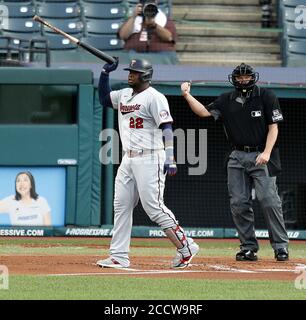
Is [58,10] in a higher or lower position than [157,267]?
higher

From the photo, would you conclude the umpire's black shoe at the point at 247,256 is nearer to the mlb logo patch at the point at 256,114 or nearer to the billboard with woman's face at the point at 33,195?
the mlb logo patch at the point at 256,114

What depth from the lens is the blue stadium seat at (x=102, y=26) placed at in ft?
53.9

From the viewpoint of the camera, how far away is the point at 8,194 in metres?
13.7

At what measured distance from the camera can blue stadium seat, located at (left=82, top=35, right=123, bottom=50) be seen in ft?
52.2

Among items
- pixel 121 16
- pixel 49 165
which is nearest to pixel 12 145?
pixel 49 165

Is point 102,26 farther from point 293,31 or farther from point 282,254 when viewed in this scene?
point 282,254

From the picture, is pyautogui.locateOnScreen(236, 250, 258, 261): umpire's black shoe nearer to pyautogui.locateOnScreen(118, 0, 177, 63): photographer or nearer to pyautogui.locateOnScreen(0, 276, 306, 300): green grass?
pyautogui.locateOnScreen(0, 276, 306, 300): green grass

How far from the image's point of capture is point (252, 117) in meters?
9.98

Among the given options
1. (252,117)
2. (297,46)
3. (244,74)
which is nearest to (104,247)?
(252,117)

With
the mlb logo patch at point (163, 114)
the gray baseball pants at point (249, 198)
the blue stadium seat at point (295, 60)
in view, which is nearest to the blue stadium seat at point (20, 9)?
the blue stadium seat at point (295, 60)

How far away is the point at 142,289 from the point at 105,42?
9.15 meters

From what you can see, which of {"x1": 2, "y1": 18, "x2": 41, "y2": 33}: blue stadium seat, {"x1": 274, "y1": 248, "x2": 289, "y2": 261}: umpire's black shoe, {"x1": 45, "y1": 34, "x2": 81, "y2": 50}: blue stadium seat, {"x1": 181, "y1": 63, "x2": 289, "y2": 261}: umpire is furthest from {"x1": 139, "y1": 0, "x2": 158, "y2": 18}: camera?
{"x1": 274, "y1": 248, "x2": 289, "y2": 261}: umpire's black shoe

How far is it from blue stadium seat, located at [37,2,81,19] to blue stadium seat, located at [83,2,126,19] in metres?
0.16
